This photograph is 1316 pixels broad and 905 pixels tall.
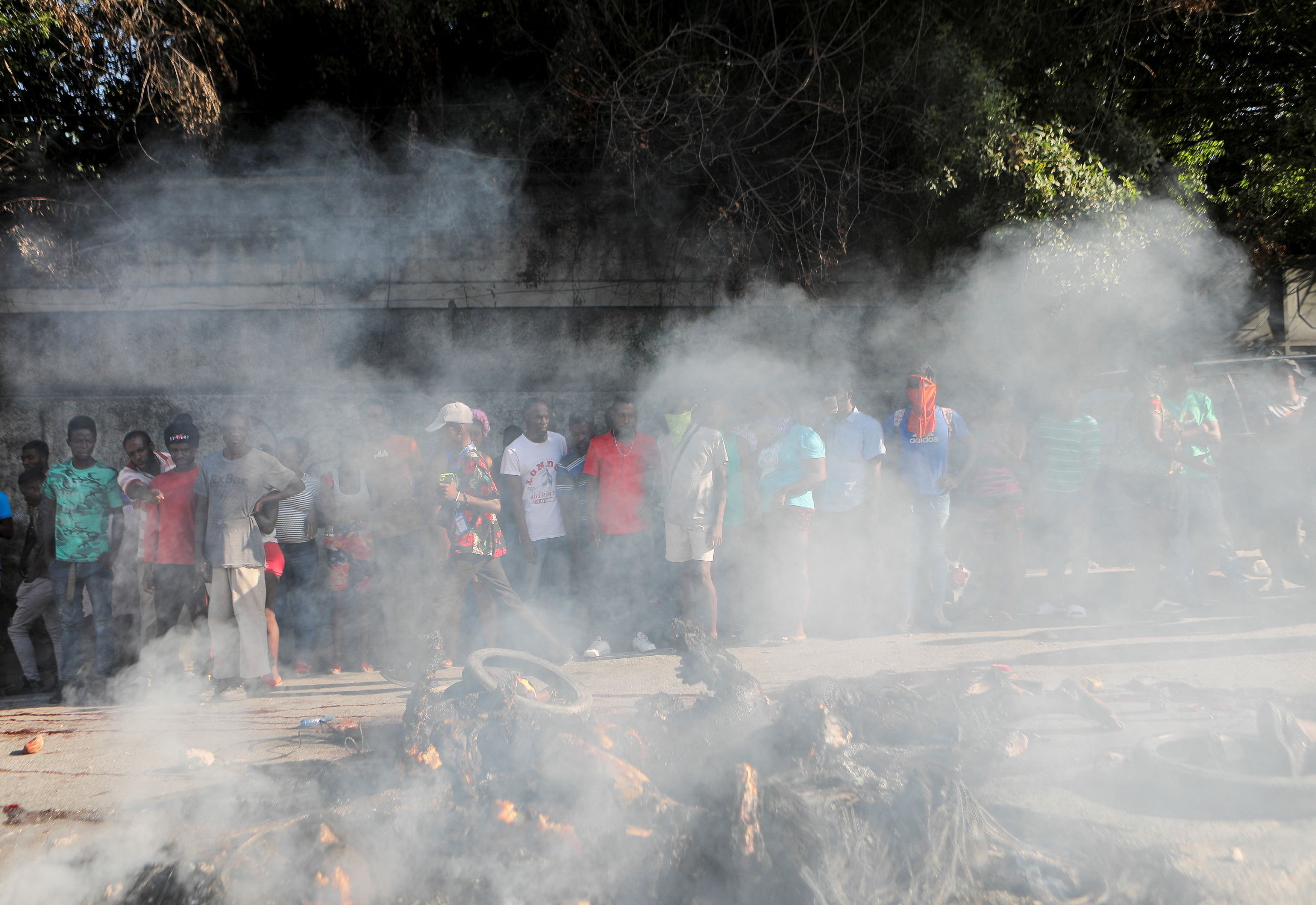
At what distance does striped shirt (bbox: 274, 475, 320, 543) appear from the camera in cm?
493

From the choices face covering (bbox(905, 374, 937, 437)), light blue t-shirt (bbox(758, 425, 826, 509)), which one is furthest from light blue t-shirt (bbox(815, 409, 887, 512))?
face covering (bbox(905, 374, 937, 437))

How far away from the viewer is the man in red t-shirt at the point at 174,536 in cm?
458

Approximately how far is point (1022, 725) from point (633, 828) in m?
2.04

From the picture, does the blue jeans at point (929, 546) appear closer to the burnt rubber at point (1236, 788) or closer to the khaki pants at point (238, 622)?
the burnt rubber at point (1236, 788)

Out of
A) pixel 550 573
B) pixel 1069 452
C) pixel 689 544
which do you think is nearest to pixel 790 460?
pixel 689 544

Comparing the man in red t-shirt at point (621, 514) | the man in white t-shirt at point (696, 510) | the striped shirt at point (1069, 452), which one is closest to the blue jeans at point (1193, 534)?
the striped shirt at point (1069, 452)

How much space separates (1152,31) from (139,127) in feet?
25.7

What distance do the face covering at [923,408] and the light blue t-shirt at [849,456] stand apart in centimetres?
24

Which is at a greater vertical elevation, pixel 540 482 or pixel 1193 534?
pixel 540 482

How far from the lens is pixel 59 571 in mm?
4707

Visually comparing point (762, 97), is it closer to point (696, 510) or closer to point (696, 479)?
point (696, 479)

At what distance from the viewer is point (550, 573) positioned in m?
5.30

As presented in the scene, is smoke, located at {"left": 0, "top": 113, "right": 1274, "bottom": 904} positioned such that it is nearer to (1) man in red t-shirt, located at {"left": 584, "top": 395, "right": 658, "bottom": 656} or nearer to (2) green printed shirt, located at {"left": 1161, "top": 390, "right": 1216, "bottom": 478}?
(2) green printed shirt, located at {"left": 1161, "top": 390, "right": 1216, "bottom": 478}

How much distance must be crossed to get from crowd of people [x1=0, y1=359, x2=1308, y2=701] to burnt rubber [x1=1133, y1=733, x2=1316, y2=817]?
228 cm
